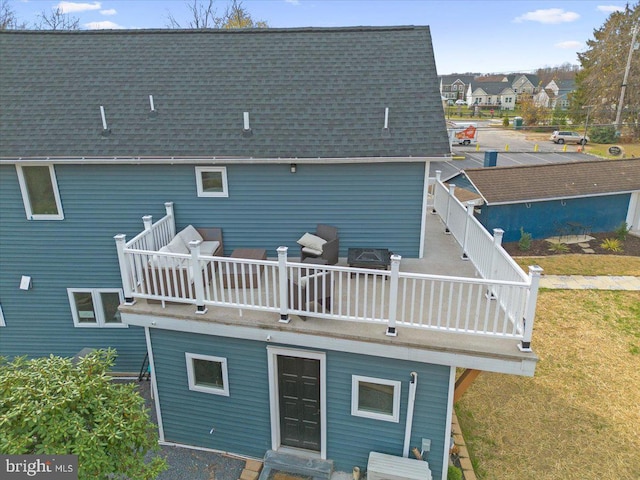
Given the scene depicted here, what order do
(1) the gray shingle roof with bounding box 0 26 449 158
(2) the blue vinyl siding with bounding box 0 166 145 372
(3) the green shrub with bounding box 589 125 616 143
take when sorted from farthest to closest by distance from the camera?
1. (3) the green shrub with bounding box 589 125 616 143
2. (2) the blue vinyl siding with bounding box 0 166 145 372
3. (1) the gray shingle roof with bounding box 0 26 449 158

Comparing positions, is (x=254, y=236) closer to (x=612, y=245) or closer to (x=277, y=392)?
(x=277, y=392)

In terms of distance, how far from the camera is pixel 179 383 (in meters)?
7.52

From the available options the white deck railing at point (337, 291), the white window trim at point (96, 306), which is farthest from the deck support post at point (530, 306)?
the white window trim at point (96, 306)

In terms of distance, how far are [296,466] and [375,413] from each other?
1.72 metres

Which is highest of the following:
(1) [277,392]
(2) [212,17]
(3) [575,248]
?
(2) [212,17]

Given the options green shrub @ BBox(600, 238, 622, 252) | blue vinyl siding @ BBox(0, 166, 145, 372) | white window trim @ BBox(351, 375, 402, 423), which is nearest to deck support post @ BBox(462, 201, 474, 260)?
white window trim @ BBox(351, 375, 402, 423)

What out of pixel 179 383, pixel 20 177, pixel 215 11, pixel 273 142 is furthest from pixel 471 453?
pixel 215 11

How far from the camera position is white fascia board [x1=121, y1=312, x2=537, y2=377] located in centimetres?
567

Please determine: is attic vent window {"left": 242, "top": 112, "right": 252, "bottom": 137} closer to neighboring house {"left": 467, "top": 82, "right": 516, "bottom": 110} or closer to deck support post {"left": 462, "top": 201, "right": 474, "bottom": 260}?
deck support post {"left": 462, "top": 201, "right": 474, "bottom": 260}

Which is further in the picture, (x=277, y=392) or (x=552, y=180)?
(x=552, y=180)

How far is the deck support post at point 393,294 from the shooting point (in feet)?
18.8

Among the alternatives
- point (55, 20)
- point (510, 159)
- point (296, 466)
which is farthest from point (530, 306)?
point (55, 20)

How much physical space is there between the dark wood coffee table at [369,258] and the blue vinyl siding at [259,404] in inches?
68.8

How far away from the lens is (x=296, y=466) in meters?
7.09
